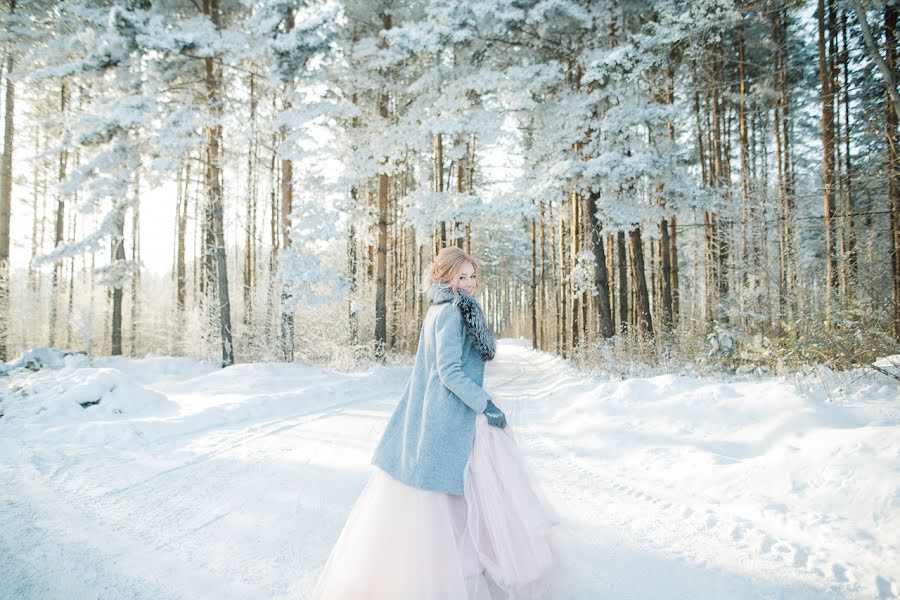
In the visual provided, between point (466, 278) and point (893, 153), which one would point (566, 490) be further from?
point (893, 153)

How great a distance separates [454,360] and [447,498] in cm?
75

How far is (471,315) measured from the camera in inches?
94.8

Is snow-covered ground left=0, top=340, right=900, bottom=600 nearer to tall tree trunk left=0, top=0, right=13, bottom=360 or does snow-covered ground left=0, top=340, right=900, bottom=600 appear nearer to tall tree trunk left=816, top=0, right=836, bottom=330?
tall tree trunk left=816, top=0, right=836, bottom=330

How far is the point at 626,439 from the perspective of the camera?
213 inches

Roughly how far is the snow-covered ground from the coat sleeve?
122 cm

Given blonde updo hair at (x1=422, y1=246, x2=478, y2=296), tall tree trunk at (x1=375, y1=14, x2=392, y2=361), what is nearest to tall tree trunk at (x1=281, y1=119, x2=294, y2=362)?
tall tree trunk at (x1=375, y1=14, x2=392, y2=361)

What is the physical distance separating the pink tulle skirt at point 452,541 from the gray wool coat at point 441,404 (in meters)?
0.08

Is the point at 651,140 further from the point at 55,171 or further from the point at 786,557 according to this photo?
the point at 55,171

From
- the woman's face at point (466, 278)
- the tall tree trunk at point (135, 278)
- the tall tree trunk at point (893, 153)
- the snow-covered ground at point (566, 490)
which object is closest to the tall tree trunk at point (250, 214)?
the tall tree trunk at point (135, 278)

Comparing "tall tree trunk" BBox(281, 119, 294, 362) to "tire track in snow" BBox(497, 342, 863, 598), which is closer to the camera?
"tire track in snow" BBox(497, 342, 863, 598)

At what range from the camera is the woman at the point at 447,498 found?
2139mm

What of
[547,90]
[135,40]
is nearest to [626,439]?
[547,90]

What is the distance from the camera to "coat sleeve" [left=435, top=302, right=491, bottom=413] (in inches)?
89.0

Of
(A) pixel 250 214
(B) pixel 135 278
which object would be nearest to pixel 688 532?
(A) pixel 250 214
